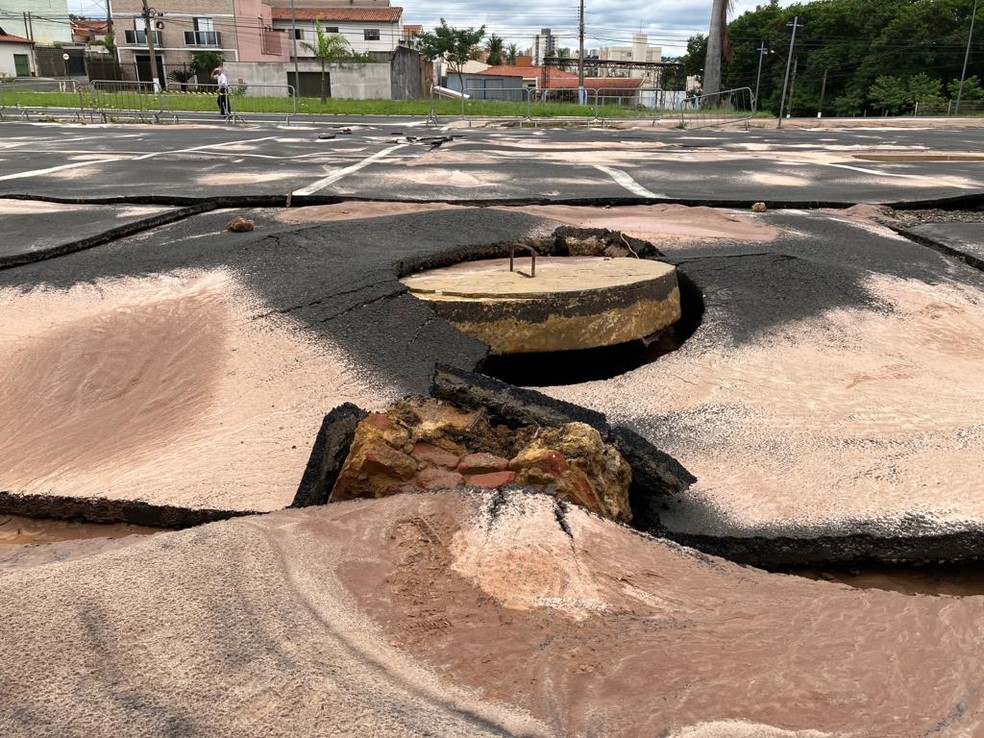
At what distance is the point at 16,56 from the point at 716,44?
177 ft

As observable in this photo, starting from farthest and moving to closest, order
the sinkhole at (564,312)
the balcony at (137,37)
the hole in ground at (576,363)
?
the balcony at (137,37) → the hole in ground at (576,363) → the sinkhole at (564,312)

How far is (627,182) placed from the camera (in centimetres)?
1057

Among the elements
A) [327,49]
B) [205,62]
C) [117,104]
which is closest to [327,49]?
[327,49]

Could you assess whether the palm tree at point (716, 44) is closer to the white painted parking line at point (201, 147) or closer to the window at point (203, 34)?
the white painted parking line at point (201, 147)

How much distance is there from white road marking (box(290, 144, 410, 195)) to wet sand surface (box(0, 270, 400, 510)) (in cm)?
375

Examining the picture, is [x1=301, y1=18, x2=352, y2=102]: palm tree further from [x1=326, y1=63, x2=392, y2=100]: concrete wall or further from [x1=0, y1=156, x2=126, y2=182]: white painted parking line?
[x1=0, y1=156, x2=126, y2=182]: white painted parking line

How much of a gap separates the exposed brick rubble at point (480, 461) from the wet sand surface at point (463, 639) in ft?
0.89

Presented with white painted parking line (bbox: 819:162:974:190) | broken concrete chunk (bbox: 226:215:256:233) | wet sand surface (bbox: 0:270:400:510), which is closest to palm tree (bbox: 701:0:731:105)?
white painted parking line (bbox: 819:162:974:190)

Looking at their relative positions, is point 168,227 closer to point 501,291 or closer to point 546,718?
point 501,291

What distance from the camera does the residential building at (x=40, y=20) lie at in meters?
65.9

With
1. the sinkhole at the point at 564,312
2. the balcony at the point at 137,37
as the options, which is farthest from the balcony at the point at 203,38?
the sinkhole at the point at 564,312

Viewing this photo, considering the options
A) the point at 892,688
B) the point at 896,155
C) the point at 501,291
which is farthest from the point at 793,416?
the point at 896,155

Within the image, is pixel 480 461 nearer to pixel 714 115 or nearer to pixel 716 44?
pixel 714 115

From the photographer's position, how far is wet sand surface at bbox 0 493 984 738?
182 cm
